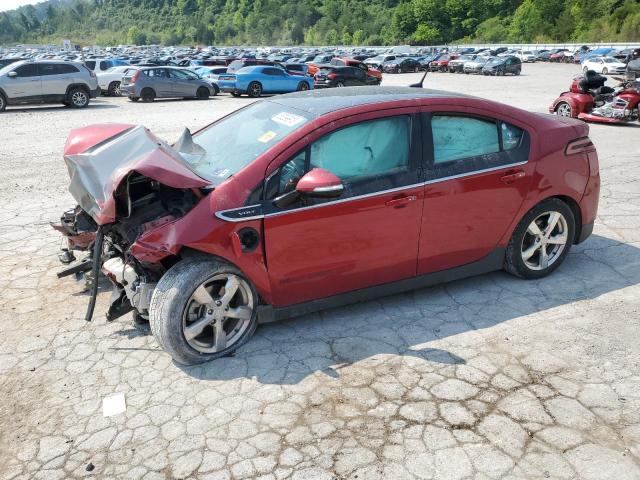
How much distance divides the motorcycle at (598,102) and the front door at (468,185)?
10472 mm

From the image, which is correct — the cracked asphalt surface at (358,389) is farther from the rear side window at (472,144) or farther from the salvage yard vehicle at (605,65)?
the salvage yard vehicle at (605,65)

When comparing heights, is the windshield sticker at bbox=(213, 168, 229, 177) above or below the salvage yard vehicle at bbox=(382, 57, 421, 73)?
above

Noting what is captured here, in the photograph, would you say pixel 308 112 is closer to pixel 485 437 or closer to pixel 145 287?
pixel 145 287

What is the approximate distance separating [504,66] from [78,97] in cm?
2832

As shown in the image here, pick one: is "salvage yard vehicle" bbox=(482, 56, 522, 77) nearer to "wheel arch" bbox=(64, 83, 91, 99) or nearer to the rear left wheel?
the rear left wheel

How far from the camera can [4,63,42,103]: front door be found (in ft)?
61.7

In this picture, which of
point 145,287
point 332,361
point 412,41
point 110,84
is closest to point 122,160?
point 145,287

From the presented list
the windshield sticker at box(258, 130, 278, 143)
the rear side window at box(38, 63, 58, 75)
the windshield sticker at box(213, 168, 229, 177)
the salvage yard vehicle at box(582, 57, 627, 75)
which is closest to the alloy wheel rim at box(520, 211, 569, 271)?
the windshield sticker at box(258, 130, 278, 143)

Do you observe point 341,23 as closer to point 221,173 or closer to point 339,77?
point 339,77

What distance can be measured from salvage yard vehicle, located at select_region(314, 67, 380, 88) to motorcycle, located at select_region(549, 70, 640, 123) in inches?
535

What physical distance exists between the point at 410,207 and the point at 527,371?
1.35m

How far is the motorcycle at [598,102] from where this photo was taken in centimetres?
1338

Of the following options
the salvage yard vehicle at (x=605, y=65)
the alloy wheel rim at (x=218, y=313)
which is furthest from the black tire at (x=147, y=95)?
the salvage yard vehicle at (x=605, y=65)

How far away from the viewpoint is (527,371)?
3.70m
